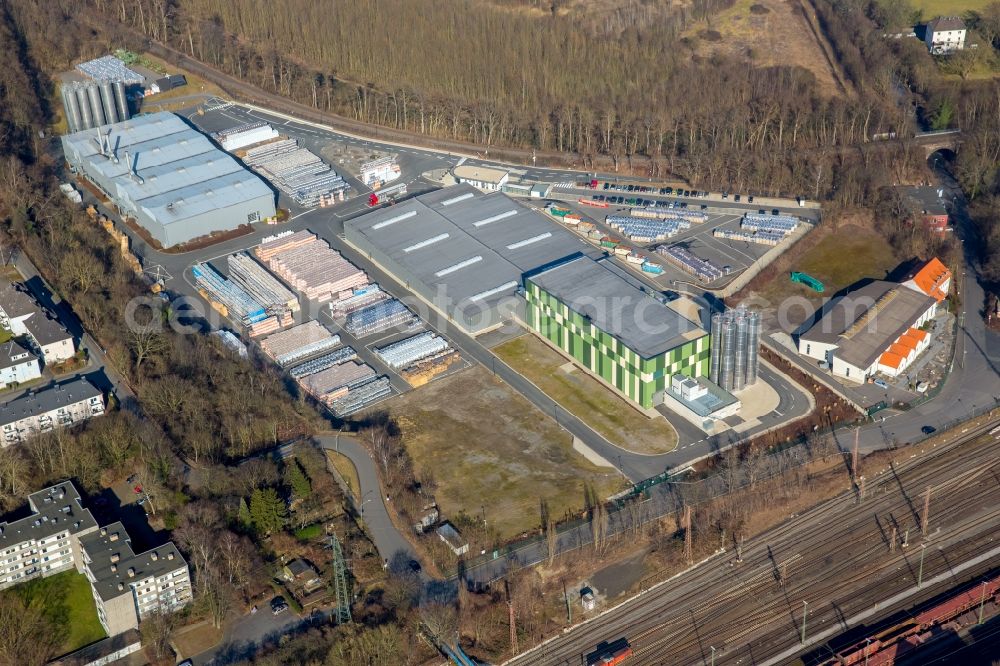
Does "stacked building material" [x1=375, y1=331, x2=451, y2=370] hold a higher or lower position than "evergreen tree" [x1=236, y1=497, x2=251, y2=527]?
higher

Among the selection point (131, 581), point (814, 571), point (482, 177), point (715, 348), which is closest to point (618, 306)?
point (715, 348)

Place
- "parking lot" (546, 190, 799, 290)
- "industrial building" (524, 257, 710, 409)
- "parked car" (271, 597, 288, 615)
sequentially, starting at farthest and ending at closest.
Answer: "parking lot" (546, 190, 799, 290)
"industrial building" (524, 257, 710, 409)
"parked car" (271, 597, 288, 615)

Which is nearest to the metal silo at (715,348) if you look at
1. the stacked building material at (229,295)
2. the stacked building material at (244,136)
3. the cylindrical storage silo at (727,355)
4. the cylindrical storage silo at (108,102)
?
the cylindrical storage silo at (727,355)

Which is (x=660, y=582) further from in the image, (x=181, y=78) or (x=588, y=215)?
(x=181, y=78)

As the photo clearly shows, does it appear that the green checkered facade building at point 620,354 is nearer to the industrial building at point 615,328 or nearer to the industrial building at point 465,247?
the industrial building at point 615,328

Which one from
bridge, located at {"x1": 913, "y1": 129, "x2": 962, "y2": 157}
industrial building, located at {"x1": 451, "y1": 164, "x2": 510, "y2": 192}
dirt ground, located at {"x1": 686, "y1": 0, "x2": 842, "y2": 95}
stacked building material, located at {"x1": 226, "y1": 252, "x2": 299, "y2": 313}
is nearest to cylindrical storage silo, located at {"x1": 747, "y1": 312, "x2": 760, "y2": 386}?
stacked building material, located at {"x1": 226, "y1": 252, "x2": 299, "y2": 313}

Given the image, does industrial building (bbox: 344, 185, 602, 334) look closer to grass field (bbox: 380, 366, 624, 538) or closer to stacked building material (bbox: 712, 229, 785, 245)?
grass field (bbox: 380, 366, 624, 538)
